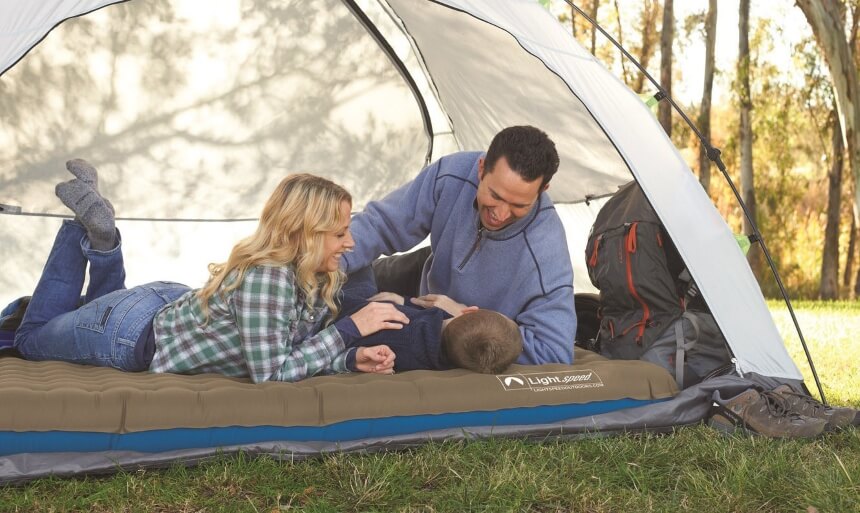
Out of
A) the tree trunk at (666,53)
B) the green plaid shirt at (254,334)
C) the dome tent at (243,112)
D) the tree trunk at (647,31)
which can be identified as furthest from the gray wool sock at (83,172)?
the tree trunk at (647,31)

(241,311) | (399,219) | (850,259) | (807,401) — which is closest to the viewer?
(241,311)

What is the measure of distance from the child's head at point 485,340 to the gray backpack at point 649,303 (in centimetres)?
76

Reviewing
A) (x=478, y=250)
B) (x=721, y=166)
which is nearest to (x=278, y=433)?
(x=478, y=250)

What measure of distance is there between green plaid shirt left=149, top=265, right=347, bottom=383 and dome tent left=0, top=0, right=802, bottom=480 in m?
1.96

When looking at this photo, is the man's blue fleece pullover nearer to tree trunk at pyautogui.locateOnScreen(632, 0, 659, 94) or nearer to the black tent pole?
the black tent pole

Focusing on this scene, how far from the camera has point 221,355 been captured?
317 cm

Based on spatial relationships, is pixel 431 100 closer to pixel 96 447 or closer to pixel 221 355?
pixel 221 355

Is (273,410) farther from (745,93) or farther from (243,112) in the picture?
(745,93)

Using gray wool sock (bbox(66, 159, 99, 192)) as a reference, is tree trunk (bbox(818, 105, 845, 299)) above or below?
below

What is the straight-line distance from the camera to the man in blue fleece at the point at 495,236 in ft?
11.0

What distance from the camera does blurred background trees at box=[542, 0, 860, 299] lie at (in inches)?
534

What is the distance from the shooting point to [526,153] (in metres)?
3.29

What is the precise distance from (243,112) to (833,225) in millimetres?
10567

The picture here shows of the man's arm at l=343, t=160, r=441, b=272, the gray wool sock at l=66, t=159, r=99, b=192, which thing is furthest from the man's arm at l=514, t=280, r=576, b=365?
the gray wool sock at l=66, t=159, r=99, b=192
